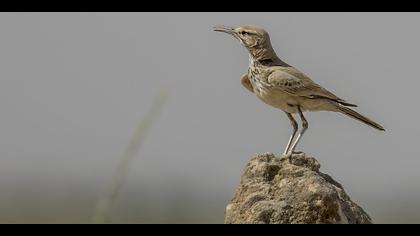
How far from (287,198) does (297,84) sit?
3076 millimetres

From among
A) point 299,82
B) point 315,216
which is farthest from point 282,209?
Answer: point 299,82

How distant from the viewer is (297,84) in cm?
1273

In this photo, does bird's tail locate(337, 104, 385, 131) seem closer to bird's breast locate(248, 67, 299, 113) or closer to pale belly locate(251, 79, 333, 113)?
pale belly locate(251, 79, 333, 113)

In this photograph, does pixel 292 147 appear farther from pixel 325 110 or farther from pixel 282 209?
pixel 282 209

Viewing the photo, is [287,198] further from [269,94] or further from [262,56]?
[262,56]

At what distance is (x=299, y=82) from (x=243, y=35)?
1.01m

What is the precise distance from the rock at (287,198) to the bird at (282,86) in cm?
199

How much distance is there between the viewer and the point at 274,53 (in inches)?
525

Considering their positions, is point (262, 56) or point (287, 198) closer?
point (287, 198)

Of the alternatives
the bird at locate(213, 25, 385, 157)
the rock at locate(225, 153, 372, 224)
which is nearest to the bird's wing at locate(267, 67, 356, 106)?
the bird at locate(213, 25, 385, 157)

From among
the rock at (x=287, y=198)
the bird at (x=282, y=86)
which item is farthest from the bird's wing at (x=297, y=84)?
the rock at (x=287, y=198)

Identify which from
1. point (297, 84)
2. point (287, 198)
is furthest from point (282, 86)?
point (287, 198)

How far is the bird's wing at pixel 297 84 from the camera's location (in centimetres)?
1268
